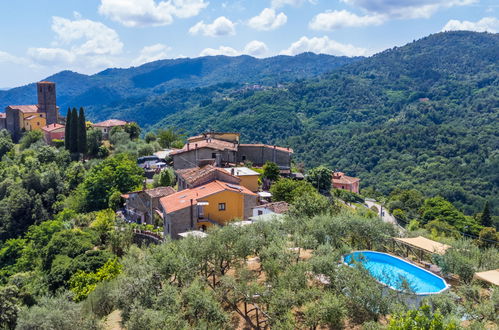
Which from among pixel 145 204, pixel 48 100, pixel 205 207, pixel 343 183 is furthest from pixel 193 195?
pixel 48 100

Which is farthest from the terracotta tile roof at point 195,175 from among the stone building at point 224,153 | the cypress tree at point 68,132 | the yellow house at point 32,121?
the yellow house at point 32,121

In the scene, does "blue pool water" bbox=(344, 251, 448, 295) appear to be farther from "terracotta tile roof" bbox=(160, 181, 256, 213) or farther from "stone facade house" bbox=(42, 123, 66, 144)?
"stone facade house" bbox=(42, 123, 66, 144)

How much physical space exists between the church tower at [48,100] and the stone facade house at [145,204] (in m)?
46.9

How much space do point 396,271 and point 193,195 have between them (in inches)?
616

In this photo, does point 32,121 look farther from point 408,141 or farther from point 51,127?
point 408,141

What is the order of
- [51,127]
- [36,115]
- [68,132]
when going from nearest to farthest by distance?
[68,132] → [51,127] → [36,115]

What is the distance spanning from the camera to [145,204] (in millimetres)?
35906

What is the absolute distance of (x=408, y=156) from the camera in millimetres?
120250

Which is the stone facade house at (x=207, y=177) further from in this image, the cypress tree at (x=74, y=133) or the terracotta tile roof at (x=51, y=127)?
the terracotta tile roof at (x=51, y=127)

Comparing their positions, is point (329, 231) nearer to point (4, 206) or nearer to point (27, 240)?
point (27, 240)

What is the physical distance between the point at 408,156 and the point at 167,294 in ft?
387

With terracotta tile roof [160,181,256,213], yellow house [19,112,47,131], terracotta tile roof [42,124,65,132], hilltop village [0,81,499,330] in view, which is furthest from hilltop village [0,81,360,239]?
yellow house [19,112,47,131]

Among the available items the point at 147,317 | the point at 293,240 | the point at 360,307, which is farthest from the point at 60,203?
the point at 360,307

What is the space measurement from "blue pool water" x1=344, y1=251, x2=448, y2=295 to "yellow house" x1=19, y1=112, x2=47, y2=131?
6928 centimetres
